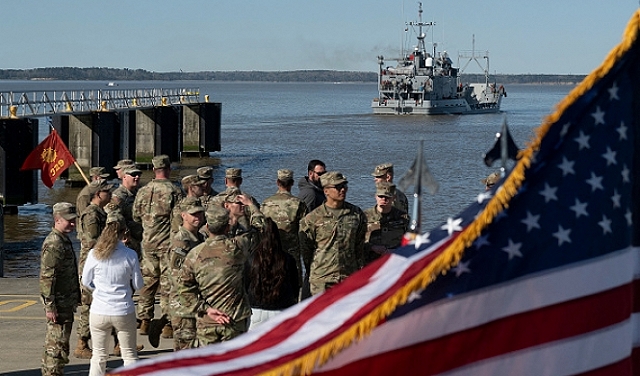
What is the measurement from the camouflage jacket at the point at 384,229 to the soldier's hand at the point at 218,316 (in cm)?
243

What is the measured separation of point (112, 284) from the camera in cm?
744

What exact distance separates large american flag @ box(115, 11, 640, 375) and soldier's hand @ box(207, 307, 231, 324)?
3635 mm

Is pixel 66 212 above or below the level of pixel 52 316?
above

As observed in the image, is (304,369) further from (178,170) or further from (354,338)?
(178,170)

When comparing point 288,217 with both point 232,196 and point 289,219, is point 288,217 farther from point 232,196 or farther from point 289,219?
point 232,196

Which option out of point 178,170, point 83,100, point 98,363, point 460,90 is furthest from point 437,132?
point 98,363

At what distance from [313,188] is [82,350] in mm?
2568

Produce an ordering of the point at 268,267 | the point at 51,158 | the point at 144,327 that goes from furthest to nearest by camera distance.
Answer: the point at 51,158 < the point at 144,327 < the point at 268,267

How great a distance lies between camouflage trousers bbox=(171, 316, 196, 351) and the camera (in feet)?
24.9

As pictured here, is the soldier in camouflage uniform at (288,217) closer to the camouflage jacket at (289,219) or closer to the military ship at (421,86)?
the camouflage jacket at (289,219)

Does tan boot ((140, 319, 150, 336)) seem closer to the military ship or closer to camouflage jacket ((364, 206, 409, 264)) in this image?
camouflage jacket ((364, 206, 409, 264))

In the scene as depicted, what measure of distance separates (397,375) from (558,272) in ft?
1.81

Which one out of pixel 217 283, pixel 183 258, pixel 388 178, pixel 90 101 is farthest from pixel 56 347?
pixel 90 101

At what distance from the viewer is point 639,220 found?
11.3 ft
